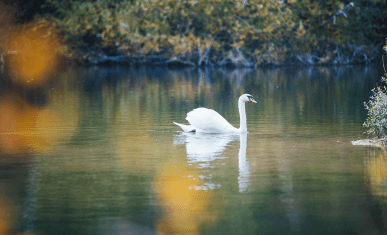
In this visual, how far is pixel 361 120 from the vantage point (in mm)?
17609

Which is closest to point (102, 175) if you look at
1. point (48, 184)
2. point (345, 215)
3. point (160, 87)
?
point (48, 184)

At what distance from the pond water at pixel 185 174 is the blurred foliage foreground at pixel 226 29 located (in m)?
32.9

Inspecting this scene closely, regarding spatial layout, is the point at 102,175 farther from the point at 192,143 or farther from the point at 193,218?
the point at 192,143

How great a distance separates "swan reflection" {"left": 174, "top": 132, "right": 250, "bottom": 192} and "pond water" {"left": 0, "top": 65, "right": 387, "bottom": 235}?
20 mm

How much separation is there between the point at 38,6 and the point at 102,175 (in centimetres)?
4983

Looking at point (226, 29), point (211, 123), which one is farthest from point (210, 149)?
point (226, 29)

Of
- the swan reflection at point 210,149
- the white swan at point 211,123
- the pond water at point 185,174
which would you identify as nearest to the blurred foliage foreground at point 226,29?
the pond water at point 185,174

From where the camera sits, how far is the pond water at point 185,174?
7773 mm

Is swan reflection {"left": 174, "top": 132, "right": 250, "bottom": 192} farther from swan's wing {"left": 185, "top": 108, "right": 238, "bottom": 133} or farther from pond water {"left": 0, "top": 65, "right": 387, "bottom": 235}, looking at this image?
swan's wing {"left": 185, "top": 108, "right": 238, "bottom": 133}

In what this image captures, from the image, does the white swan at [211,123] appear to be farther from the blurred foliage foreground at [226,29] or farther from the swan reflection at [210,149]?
the blurred foliage foreground at [226,29]

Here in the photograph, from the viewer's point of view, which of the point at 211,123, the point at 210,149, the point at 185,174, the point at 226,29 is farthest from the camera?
the point at 226,29

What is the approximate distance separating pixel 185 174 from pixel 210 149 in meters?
2.74

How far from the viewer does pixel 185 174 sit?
34.3 feet

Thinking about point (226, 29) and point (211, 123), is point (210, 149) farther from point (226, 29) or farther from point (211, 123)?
point (226, 29)
